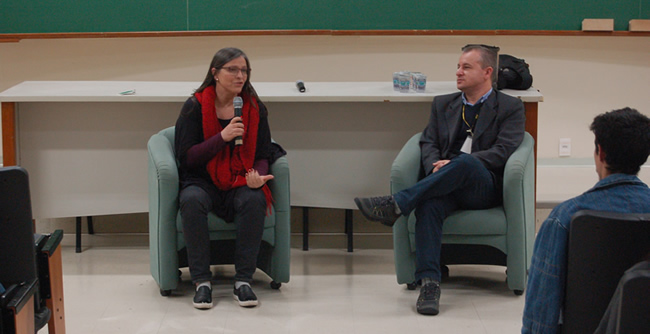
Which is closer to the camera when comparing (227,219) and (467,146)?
(227,219)

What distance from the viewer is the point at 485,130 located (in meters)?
3.40

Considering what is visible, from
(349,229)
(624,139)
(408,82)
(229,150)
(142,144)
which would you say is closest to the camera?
(624,139)

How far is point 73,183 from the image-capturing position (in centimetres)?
388

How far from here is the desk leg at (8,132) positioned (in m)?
3.75

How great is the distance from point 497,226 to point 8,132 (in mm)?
2328

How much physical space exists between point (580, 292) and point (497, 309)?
1.45 m

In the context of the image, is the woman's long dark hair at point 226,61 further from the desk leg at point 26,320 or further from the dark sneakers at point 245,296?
the desk leg at point 26,320

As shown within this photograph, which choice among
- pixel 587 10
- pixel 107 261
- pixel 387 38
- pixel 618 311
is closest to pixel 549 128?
pixel 587 10

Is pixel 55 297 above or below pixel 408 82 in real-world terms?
below

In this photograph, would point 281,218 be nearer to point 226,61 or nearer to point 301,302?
point 301,302

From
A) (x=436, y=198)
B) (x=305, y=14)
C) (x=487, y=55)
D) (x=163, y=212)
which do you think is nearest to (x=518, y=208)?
(x=436, y=198)

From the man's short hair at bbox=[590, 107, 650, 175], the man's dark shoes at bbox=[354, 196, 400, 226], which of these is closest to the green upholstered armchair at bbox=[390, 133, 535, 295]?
the man's dark shoes at bbox=[354, 196, 400, 226]

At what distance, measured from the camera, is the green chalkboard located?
518 cm

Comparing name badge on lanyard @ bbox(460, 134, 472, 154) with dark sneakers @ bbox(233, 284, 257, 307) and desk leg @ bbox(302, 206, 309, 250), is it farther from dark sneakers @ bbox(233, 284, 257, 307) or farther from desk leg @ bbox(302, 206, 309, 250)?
dark sneakers @ bbox(233, 284, 257, 307)
